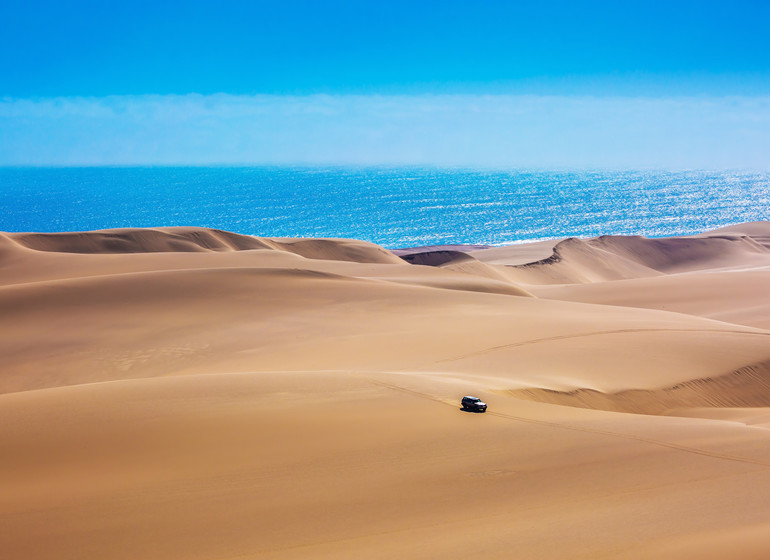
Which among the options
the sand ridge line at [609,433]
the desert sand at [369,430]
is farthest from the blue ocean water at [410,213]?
the sand ridge line at [609,433]

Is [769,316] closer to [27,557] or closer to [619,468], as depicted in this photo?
[619,468]

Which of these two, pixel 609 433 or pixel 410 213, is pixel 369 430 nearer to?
pixel 609 433

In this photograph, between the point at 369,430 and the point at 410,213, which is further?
the point at 410,213

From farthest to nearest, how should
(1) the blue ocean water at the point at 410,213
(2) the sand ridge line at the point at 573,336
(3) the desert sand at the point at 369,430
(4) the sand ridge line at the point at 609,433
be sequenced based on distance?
(1) the blue ocean water at the point at 410,213 → (2) the sand ridge line at the point at 573,336 → (4) the sand ridge line at the point at 609,433 → (3) the desert sand at the point at 369,430

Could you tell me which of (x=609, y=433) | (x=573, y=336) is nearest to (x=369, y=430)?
(x=609, y=433)

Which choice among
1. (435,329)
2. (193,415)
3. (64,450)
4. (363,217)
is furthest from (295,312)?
(363,217)

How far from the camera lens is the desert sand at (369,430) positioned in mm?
7234

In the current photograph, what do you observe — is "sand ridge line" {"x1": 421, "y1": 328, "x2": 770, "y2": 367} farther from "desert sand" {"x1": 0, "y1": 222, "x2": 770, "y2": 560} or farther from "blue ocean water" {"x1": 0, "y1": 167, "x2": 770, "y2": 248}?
"blue ocean water" {"x1": 0, "y1": 167, "x2": 770, "y2": 248}

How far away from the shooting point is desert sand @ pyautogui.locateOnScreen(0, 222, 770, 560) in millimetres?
7234

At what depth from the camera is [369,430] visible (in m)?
10.3

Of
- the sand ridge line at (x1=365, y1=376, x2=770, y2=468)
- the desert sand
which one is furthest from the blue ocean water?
the sand ridge line at (x1=365, y1=376, x2=770, y2=468)

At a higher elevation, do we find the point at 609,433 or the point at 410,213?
the point at 609,433

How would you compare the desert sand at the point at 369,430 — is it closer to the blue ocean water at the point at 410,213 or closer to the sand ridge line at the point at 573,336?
the sand ridge line at the point at 573,336

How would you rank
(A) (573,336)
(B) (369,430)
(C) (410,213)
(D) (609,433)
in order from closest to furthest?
1. (B) (369,430)
2. (D) (609,433)
3. (A) (573,336)
4. (C) (410,213)
